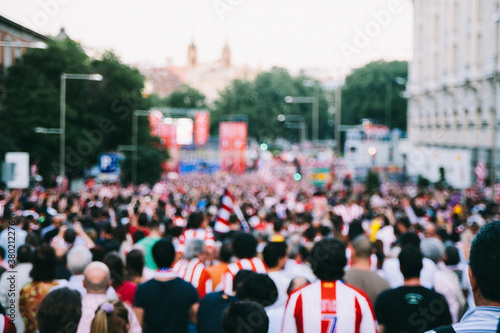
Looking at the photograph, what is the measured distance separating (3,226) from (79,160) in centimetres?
3502

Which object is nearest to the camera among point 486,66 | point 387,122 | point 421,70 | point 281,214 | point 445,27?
point 281,214

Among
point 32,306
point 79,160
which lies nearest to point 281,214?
point 32,306

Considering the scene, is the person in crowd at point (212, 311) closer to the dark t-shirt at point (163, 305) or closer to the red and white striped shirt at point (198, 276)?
the dark t-shirt at point (163, 305)

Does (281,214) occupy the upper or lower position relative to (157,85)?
lower

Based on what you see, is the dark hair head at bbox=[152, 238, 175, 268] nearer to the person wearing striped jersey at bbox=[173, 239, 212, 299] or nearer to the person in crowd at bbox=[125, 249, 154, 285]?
the person in crowd at bbox=[125, 249, 154, 285]

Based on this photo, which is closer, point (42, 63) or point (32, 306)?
point (32, 306)

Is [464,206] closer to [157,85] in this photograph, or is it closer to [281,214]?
[281,214]

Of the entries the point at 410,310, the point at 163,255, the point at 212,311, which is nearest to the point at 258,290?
the point at 212,311

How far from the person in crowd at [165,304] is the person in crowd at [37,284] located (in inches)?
33.6

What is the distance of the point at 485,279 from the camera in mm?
2693

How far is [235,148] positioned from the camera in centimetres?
6506

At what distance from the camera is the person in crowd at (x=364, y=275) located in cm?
640

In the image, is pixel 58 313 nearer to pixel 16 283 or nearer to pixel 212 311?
pixel 212 311

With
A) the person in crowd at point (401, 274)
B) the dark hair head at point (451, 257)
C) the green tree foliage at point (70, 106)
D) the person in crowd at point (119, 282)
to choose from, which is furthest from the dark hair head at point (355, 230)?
the green tree foliage at point (70, 106)
